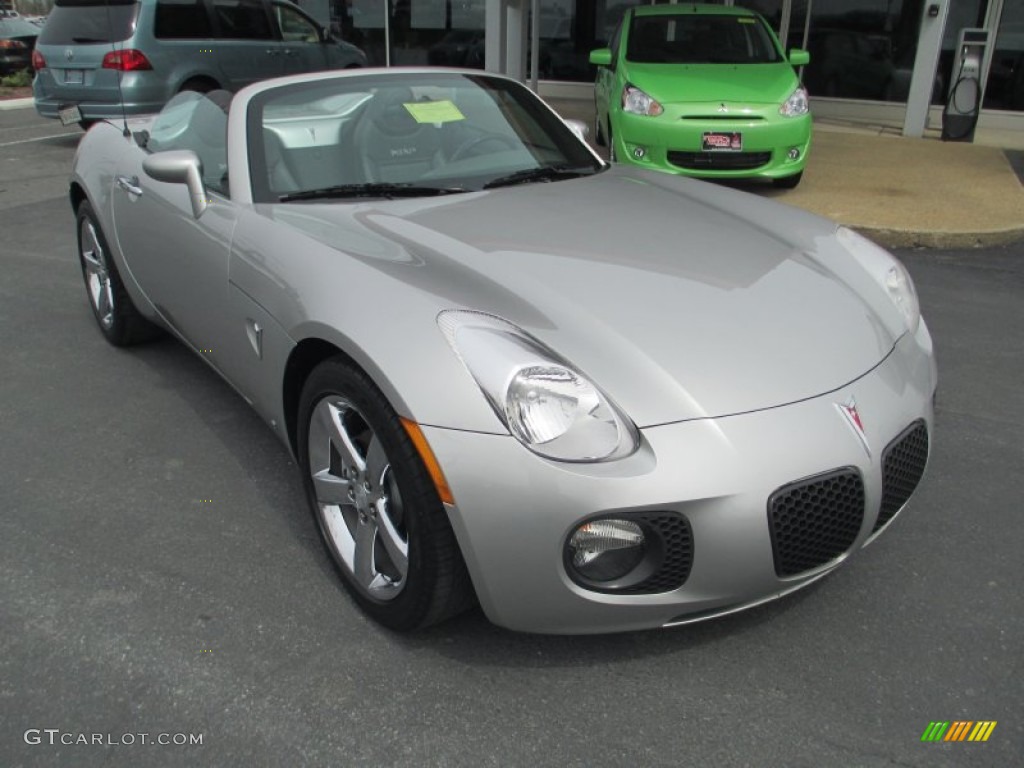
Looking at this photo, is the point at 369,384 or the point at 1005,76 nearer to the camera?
the point at 369,384

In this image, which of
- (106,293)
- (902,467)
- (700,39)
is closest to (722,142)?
(700,39)

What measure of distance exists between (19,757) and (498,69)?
13.1 metres

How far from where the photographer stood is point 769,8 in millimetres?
13125

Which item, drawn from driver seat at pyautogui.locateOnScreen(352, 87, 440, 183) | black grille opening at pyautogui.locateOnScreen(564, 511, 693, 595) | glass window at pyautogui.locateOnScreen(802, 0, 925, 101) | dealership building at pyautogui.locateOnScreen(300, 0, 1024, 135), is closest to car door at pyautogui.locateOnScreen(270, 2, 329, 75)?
dealership building at pyautogui.locateOnScreen(300, 0, 1024, 135)

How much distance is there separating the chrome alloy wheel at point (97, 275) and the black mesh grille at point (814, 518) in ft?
11.3

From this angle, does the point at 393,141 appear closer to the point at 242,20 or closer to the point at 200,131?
the point at 200,131

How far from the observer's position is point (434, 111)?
11.4 feet

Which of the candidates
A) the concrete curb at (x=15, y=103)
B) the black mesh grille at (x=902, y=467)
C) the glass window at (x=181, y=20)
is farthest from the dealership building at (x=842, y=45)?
the black mesh grille at (x=902, y=467)

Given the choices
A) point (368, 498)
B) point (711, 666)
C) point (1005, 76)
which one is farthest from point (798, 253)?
point (1005, 76)

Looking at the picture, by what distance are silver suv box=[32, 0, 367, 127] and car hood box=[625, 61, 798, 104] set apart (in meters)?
5.03

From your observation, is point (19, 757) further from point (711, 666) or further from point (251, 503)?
point (711, 666)

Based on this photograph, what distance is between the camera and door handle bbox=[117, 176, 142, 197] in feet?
12.1

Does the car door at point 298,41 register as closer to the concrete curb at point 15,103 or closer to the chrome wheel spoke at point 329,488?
the concrete curb at point 15,103

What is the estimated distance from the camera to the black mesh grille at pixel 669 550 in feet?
6.43
